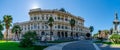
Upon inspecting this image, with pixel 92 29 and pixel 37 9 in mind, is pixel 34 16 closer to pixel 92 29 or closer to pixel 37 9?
pixel 37 9

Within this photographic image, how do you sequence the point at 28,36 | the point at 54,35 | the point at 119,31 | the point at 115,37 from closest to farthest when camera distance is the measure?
the point at 28,36 < the point at 115,37 < the point at 119,31 < the point at 54,35

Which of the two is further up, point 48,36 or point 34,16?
point 34,16

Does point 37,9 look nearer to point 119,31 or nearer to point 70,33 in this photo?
point 70,33

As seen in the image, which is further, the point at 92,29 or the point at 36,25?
the point at 92,29

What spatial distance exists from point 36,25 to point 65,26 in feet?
46.8

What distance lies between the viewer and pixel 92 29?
5979 inches

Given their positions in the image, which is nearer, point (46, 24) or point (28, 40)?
point (28, 40)

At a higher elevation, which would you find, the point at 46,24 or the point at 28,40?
the point at 46,24

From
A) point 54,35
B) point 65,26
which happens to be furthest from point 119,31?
point 65,26

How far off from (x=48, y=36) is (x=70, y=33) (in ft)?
70.5

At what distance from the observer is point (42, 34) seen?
93000 millimetres

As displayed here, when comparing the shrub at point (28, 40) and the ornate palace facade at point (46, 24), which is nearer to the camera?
the shrub at point (28, 40)

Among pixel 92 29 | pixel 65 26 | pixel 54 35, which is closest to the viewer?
pixel 54 35

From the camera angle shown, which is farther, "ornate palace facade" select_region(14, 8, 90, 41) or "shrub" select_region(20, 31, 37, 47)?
"ornate palace facade" select_region(14, 8, 90, 41)
